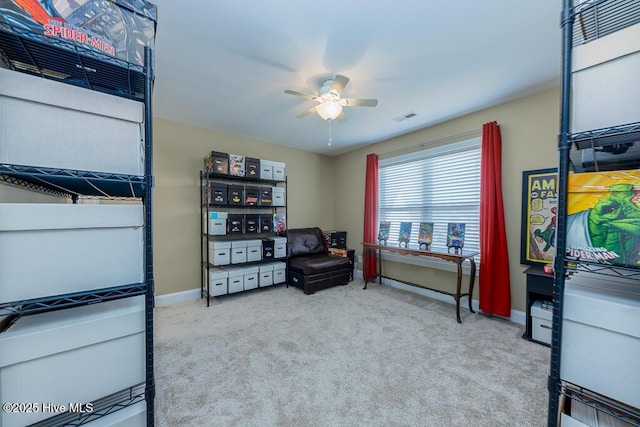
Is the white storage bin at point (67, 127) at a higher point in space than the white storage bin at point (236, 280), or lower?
higher

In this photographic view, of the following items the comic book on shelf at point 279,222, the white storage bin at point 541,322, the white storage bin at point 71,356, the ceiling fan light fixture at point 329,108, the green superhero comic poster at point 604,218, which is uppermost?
the ceiling fan light fixture at point 329,108

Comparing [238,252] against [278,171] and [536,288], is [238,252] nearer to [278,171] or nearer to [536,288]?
[278,171]

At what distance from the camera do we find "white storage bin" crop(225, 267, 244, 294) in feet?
11.4

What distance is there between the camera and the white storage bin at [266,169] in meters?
3.88

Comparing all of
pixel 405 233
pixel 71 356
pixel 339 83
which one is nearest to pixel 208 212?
pixel 339 83

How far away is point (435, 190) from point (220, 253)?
3.38m

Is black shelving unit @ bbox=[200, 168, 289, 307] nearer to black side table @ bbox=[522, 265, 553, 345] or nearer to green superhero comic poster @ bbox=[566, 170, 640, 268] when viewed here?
black side table @ bbox=[522, 265, 553, 345]

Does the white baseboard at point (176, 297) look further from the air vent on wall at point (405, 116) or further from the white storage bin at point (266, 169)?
the air vent on wall at point (405, 116)

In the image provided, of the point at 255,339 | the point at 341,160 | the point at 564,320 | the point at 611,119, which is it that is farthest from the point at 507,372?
the point at 341,160

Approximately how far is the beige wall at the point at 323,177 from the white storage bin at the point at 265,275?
3.18 ft

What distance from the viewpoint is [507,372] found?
6.30 ft

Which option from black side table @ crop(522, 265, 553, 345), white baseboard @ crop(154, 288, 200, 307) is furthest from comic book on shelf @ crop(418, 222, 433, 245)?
white baseboard @ crop(154, 288, 200, 307)

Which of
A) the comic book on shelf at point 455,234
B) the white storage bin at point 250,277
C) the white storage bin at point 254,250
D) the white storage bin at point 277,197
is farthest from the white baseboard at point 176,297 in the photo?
the comic book on shelf at point 455,234

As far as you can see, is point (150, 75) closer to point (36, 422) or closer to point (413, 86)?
point (36, 422)
